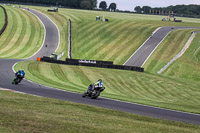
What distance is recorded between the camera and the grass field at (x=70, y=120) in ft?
42.6

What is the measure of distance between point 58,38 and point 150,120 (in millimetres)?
72146

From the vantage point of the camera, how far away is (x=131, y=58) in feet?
231

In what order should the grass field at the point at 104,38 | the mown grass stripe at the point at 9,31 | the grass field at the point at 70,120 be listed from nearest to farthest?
1. the grass field at the point at 70,120
2. the grass field at the point at 104,38
3. the mown grass stripe at the point at 9,31

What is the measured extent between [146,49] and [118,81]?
1372 inches

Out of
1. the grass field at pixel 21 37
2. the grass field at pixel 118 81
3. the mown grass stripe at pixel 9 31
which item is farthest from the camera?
the mown grass stripe at pixel 9 31

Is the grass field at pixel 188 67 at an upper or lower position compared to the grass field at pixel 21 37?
lower

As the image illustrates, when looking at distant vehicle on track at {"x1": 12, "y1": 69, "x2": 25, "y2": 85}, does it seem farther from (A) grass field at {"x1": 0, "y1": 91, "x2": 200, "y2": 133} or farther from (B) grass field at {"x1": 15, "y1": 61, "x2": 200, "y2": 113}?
(A) grass field at {"x1": 0, "y1": 91, "x2": 200, "y2": 133}

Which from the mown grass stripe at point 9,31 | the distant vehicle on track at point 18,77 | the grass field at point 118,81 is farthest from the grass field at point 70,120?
the mown grass stripe at point 9,31

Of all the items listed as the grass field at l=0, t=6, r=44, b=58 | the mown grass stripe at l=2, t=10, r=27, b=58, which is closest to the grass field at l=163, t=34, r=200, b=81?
the grass field at l=0, t=6, r=44, b=58

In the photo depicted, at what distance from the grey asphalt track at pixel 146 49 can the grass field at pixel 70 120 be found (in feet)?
155

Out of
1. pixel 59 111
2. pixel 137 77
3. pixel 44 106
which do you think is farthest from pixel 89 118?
pixel 137 77

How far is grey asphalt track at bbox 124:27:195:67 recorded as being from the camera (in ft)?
221

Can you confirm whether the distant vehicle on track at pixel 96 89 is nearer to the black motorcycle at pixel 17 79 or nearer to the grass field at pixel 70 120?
the grass field at pixel 70 120

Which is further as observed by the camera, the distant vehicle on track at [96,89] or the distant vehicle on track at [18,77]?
the distant vehicle on track at [18,77]
